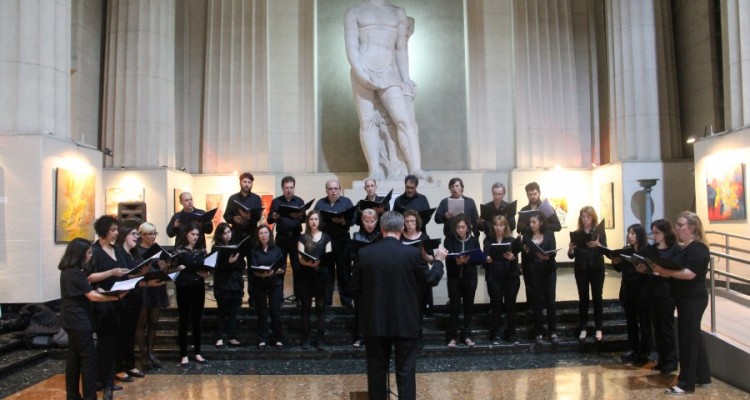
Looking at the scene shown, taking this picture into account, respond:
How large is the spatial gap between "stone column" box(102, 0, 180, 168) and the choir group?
14.6 feet

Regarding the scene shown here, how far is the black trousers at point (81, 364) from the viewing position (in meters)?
4.83

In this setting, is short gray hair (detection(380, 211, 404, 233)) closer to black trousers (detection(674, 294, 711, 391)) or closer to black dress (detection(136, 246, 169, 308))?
black trousers (detection(674, 294, 711, 391))

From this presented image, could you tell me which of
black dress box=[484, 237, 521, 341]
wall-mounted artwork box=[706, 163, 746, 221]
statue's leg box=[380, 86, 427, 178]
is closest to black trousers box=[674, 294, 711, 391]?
black dress box=[484, 237, 521, 341]

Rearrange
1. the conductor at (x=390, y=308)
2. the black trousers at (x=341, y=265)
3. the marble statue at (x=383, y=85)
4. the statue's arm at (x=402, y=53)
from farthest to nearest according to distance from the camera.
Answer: the statue's arm at (x=402, y=53) < the marble statue at (x=383, y=85) < the black trousers at (x=341, y=265) < the conductor at (x=390, y=308)

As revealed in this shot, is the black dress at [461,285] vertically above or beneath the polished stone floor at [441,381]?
above

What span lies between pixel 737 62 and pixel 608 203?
3.63 m

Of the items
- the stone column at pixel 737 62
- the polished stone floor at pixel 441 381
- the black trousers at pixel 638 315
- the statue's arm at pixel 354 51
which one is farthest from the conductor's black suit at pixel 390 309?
the statue's arm at pixel 354 51

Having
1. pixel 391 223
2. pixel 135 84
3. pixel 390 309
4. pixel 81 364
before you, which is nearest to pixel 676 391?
pixel 390 309

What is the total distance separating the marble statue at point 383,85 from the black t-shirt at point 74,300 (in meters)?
6.65

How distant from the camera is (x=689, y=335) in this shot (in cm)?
528

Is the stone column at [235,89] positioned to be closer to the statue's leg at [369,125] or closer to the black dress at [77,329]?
the statue's leg at [369,125]

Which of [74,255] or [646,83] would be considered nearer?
[74,255]

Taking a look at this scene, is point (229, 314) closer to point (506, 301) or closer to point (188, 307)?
point (188, 307)

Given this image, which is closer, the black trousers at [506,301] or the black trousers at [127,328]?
the black trousers at [127,328]
